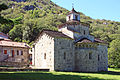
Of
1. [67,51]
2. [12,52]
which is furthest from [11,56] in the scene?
[67,51]

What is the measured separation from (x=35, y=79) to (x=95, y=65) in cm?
1540

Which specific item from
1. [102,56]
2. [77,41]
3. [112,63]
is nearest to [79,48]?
[77,41]

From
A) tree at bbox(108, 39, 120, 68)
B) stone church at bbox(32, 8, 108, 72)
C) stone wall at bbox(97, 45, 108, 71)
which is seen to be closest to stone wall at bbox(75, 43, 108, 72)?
stone church at bbox(32, 8, 108, 72)

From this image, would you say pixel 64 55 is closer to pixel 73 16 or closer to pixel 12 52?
pixel 73 16

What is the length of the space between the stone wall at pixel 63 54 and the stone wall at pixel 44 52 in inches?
33.0

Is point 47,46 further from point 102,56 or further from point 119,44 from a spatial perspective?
point 119,44

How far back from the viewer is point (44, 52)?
2697cm

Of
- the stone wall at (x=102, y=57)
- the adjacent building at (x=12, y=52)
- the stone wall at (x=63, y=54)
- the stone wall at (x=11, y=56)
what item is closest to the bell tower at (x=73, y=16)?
the stone wall at (x=63, y=54)

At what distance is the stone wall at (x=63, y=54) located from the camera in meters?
24.9

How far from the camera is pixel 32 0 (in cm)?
18500

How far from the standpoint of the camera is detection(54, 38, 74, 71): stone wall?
24.9 m

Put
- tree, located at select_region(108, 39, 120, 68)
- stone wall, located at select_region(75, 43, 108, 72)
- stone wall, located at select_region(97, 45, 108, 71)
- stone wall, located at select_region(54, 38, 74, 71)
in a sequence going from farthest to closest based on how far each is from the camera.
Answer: tree, located at select_region(108, 39, 120, 68)
stone wall, located at select_region(97, 45, 108, 71)
stone wall, located at select_region(75, 43, 108, 72)
stone wall, located at select_region(54, 38, 74, 71)

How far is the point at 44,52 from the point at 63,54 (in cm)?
359

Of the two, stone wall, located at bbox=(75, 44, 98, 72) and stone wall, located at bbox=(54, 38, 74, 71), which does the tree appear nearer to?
stone wall, located at bbox=(75, 44, 98, 72)
